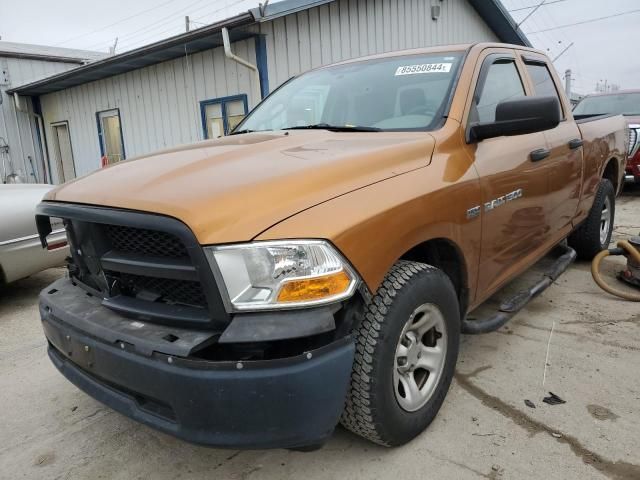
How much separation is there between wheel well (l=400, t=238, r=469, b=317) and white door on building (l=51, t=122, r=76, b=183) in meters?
13.2

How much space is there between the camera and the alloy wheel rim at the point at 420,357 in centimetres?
215

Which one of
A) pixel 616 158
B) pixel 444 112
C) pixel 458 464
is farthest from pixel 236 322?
pixel 616 158

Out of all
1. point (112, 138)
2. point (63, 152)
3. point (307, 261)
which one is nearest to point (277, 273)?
point (307, 261)

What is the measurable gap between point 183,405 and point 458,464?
1235mm

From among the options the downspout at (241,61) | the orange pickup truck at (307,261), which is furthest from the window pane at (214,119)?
the orange pickup truck at (307,261)

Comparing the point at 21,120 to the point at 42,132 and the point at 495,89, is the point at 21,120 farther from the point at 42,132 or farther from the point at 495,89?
the point at 495,89

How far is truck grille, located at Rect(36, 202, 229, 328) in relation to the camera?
1660 mm

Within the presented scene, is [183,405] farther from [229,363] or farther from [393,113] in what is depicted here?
[393,113]

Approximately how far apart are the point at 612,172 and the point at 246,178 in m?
4.57

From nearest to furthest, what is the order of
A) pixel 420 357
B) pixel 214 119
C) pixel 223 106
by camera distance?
pixel 420 357
pixel 223 106
pixel 214 119

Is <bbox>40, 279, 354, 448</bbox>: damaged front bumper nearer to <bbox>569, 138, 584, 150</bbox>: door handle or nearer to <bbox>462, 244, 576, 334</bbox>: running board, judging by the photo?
<bbox>462, 244, 576, 334</bbox>: running board

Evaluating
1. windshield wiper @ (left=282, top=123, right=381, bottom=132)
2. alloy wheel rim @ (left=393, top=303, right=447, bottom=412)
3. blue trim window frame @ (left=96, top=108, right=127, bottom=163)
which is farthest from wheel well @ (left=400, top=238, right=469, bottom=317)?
blue trim window frame @ (left=96, top=108, right=127, bottom=163)

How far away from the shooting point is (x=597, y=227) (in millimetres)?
4648

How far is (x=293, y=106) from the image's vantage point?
3.35m
